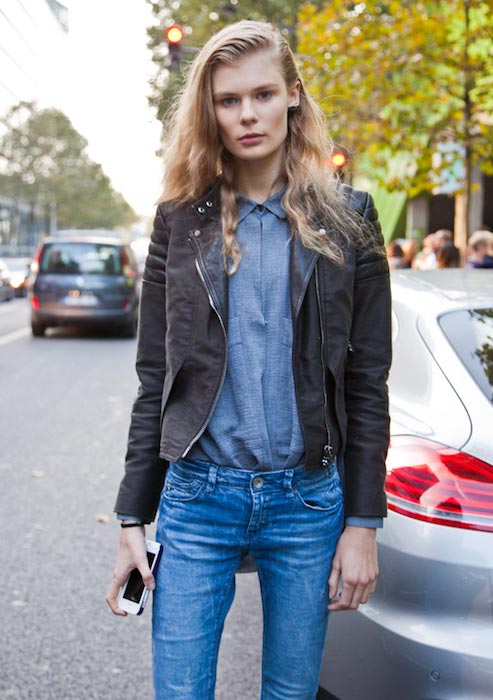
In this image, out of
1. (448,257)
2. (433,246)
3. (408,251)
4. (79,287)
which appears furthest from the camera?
(79,287)

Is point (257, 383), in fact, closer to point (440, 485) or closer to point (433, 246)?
point (440, 485)

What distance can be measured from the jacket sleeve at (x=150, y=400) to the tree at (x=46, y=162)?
5375 cm

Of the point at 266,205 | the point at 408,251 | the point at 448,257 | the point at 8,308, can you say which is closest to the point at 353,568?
the point at 266,205

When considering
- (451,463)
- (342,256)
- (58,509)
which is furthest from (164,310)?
(58,509)

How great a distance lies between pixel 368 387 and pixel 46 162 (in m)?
59.1

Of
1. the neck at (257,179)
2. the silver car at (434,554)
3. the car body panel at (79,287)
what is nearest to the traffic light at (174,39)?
the car body panel at (79,287)

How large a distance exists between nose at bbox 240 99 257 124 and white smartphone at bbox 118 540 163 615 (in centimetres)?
91

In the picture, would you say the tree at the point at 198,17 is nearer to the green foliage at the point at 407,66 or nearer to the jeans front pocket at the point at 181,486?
the green foliage at the point at 407,66

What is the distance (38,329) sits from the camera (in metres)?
15.4

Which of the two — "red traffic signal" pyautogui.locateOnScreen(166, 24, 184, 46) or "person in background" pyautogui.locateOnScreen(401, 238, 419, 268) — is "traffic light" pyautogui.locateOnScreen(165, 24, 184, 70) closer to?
"red traffic signal" pyautogui.locateOnScreen(166, 24, 184, 46)

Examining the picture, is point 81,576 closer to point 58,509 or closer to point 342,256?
point 58,509

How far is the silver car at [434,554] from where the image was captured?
6.86ft

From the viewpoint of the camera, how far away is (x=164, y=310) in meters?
1.96

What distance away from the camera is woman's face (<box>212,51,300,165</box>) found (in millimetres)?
1907
